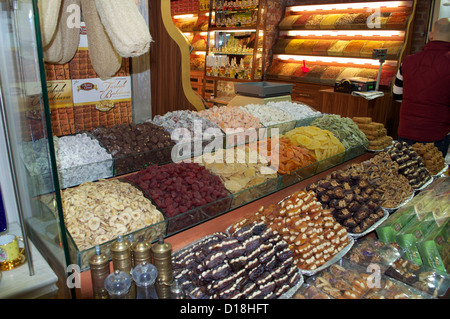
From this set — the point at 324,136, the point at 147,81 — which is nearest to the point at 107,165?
the point at 147,81

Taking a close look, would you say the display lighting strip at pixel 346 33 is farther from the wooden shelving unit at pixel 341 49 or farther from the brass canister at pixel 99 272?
the brass canister at pixel 99 272

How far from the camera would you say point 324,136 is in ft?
7.95

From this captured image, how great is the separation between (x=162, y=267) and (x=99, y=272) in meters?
0.20

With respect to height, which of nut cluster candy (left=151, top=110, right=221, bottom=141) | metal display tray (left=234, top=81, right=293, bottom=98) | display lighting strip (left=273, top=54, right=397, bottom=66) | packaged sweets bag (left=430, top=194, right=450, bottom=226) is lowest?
packaged sweets bag (left=430, top=194, right=450, bottom=226)

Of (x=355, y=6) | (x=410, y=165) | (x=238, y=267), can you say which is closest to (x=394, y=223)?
(x=410, y=165)

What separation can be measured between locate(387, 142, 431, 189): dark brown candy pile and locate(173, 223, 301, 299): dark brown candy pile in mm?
1446

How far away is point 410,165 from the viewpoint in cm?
246

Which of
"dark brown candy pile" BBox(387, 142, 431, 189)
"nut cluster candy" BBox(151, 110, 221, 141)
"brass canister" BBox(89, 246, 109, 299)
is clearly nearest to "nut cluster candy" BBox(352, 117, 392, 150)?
"dark brown candy pile" BBox(387, 142, 431, 189)

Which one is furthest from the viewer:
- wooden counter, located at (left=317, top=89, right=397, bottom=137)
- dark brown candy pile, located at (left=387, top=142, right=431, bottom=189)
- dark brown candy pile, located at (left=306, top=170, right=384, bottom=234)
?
wooden counter, located at (left=317, top=89, right=397, bottom=137)

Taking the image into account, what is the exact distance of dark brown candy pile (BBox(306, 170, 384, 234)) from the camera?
1.76m

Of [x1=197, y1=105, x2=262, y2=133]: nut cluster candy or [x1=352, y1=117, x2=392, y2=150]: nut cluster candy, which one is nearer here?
[x1=197, y1=105, x2=262, y2=133]: nut cluster candy

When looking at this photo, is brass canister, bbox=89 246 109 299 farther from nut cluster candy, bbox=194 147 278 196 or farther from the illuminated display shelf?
the illuminated display shelf

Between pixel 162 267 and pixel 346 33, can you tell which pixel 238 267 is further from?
pixel 346 33
